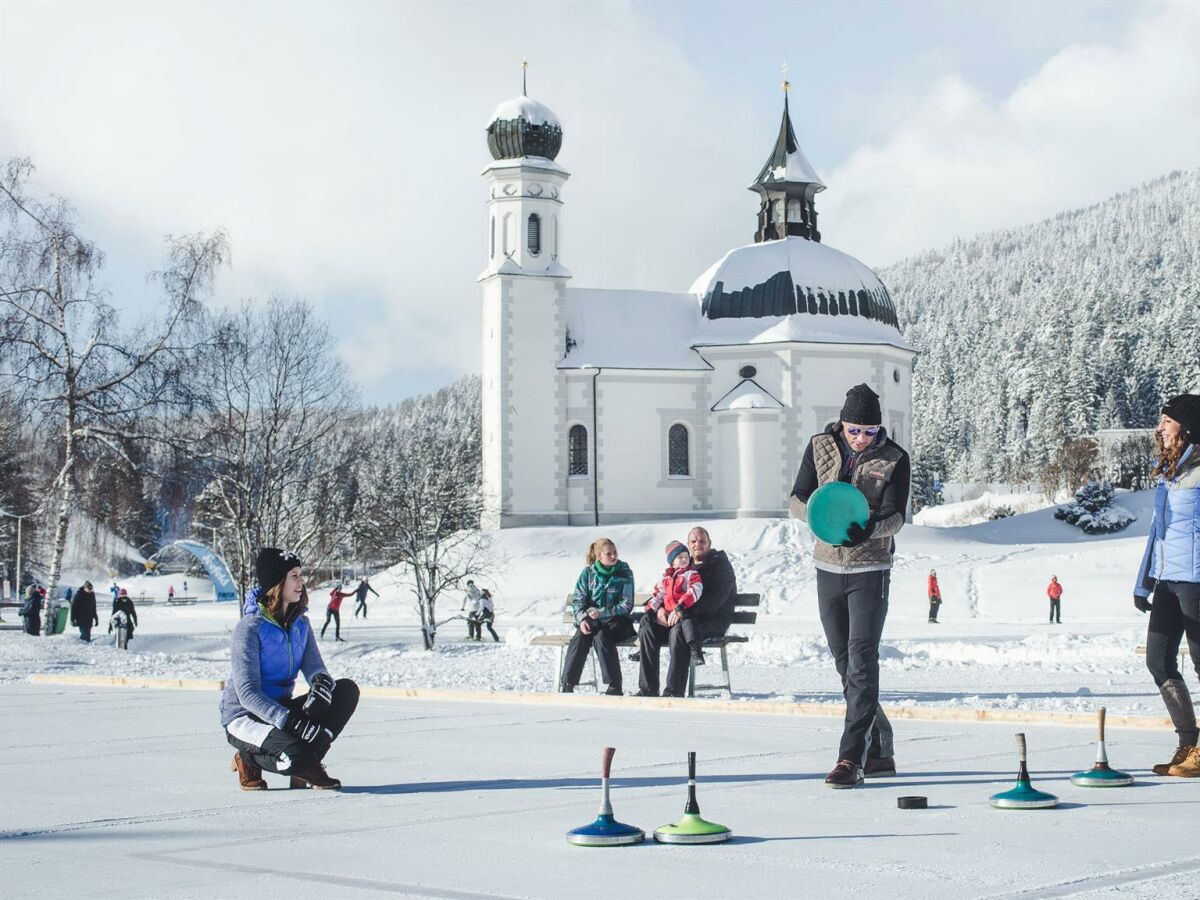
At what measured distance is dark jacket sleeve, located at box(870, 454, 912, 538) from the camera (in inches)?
317

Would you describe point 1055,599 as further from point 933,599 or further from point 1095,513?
point 1095,513

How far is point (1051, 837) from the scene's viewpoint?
607 centimetres

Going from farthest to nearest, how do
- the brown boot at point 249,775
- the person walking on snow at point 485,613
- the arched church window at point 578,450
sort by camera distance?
the arched church window at point 578,450 → the person walking on snow at point 485,613 → the brown boot at point 249,775

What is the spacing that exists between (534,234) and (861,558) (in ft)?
156

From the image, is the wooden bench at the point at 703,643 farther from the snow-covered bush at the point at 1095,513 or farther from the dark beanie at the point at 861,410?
the snow-covered bush at the point at 1095,513

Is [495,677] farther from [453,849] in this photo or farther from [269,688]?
[453,849]

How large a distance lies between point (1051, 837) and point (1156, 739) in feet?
13.1

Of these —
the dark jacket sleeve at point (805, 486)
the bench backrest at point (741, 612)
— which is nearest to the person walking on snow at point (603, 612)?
the bench backrest at point (741, 612)

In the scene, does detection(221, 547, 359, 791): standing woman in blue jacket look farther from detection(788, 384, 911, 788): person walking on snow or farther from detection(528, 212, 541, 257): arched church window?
detection(528, 212, 541, 257): arched church window

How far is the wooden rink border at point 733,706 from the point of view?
10.4 meters

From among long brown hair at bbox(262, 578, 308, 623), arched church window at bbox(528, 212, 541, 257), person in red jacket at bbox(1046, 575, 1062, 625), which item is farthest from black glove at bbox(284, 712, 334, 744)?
arched church window at bbox(528, 212, 541, 257)

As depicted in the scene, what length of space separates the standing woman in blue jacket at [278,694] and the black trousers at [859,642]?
248 cm

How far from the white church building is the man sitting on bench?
1559 inches

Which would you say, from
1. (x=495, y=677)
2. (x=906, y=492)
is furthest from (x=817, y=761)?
(x=495, y=677)
